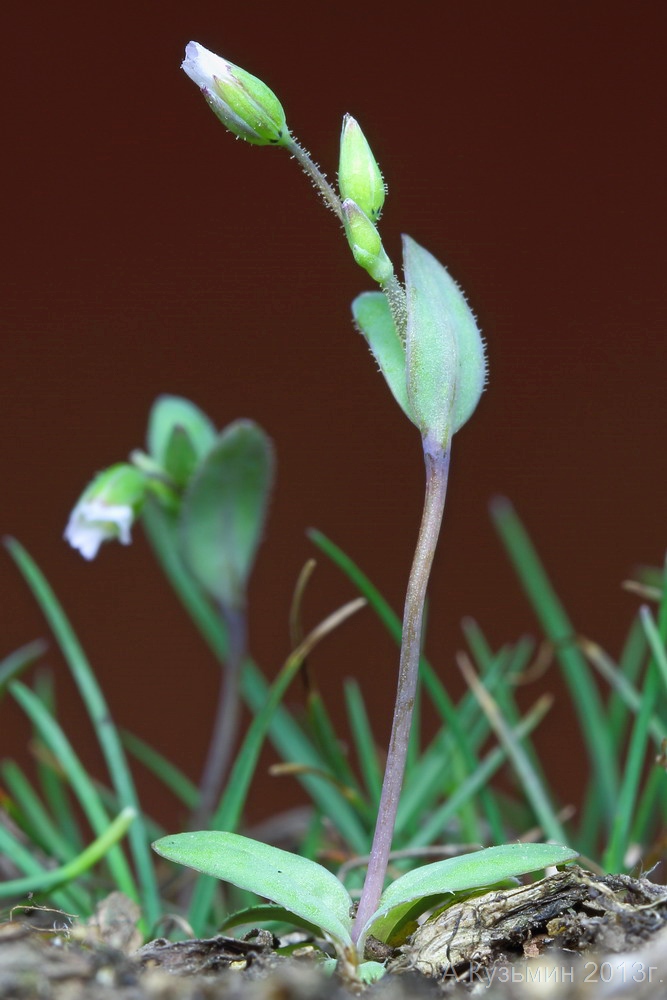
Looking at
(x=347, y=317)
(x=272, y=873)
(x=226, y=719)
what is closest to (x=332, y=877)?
(x=272, y=873)

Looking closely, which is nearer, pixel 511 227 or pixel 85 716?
pixel 85 716

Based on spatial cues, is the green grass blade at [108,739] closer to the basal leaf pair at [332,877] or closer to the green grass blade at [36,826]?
the green grass blade at [36,826]

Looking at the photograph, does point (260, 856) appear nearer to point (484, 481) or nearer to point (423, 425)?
point (423, 425)

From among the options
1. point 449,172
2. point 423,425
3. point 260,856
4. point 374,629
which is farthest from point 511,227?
point 260,856

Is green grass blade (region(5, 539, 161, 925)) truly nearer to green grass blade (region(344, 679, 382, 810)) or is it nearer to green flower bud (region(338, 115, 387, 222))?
green grass blade (region(344, 679, 382, 810))

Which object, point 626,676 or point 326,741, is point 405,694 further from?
point 626,676

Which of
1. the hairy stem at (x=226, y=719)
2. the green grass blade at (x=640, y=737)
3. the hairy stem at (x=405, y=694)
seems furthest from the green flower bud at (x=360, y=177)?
the hairy stem at (x=226, y=719)
